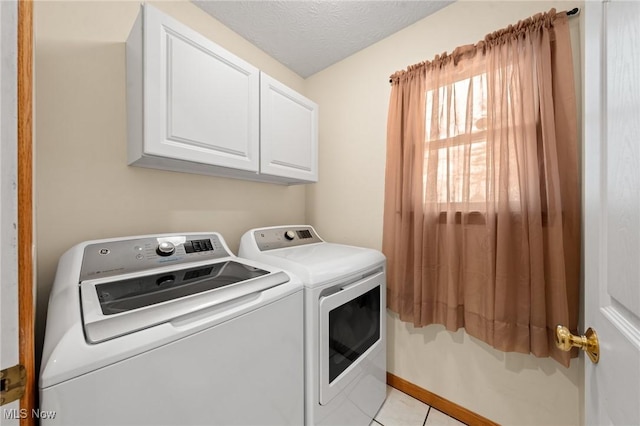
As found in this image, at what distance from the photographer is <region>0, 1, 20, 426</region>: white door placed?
13.8 inches

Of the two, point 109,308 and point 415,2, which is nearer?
point 109,308

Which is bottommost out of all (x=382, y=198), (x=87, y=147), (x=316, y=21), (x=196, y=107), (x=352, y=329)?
(x=352, y=329)

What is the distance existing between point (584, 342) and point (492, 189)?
2.93 feet

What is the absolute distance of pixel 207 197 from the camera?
156 cm

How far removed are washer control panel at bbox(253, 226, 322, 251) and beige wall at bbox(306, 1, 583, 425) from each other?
0.26 m

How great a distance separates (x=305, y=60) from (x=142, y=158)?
1.59 metres

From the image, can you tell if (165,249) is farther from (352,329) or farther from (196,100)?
(352,329)

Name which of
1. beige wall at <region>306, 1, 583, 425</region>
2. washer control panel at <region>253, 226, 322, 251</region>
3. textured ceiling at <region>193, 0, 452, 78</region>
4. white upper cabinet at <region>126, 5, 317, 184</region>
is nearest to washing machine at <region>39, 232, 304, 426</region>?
washer control panel at <region>253, 226, 322, 251</region>

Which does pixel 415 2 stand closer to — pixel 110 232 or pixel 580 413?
pixel 110 232

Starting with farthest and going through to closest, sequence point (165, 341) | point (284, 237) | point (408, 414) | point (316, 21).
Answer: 1. point (284, 237)
2. point (316, 21)
3. point (408, 414)
4. point (165, 341)

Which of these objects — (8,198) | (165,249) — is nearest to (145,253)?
(165,249)

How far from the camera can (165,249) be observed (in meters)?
1.17

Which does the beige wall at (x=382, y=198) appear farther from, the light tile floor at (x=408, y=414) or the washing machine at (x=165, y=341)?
the washing machine at (x=165, y=341)

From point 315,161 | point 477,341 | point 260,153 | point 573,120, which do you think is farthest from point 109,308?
point 573,120
